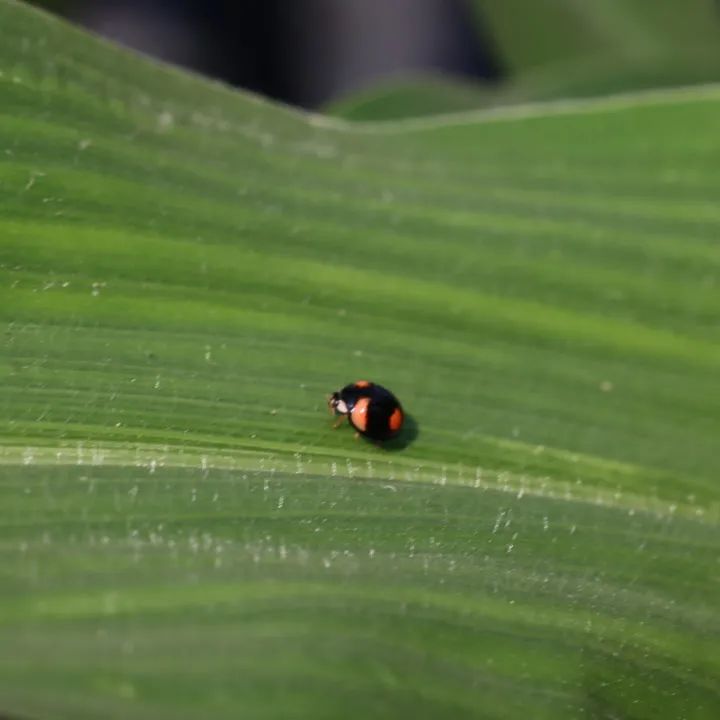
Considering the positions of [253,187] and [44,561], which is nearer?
[44,561]

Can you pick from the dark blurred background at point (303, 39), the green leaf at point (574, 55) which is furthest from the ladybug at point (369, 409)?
the dark blurred background at point (303, 39)

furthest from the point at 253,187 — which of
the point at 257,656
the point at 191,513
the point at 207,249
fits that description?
the point at 257,656

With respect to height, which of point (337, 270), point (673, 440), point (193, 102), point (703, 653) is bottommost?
point (703, 653)

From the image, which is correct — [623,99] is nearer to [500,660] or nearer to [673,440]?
[673,440]

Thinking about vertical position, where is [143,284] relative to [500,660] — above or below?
above

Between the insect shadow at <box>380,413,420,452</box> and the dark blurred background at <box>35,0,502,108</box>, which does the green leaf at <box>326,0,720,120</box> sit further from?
the dark blurred background at <box>35,0,502,108</box>

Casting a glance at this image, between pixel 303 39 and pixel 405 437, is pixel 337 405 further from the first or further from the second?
pixel 303 39

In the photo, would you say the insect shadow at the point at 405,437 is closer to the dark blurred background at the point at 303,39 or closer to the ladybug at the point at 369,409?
the ladybug at the point at 369,409
